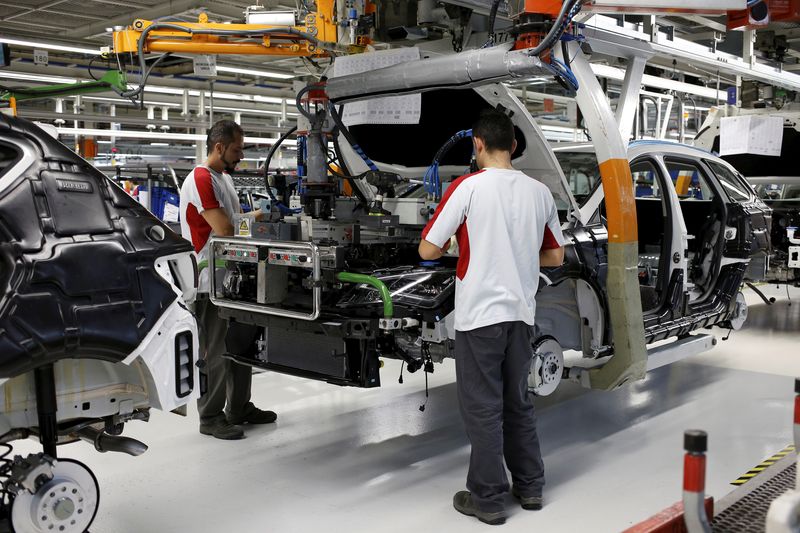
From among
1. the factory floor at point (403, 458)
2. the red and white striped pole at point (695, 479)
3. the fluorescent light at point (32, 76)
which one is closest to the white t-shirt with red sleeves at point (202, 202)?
the factory floor at point (403, 458)

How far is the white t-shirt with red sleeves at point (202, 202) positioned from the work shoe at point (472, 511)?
2.08 metres

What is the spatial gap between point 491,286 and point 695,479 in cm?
168

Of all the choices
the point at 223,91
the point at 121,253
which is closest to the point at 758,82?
the point at 121,253

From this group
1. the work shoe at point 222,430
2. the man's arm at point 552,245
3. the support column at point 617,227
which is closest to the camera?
the man's arm at point 552,245

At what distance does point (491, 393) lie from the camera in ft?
12.2

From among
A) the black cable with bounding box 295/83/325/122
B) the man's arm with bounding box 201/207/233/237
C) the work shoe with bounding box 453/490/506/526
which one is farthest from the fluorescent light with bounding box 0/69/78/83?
the work shoe with bounding box 453/490/506/526

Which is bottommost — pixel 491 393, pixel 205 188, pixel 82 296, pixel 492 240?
pixel 491 393

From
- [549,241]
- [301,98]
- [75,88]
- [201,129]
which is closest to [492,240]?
[549,241]

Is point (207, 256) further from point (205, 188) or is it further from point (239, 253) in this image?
point (239, 253)

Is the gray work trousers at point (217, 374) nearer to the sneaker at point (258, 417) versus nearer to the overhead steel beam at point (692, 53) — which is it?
the sneaker at point (258, 417)

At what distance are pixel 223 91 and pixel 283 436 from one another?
9.53 metres

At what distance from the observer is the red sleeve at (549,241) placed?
12.9 ft

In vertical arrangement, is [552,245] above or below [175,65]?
below

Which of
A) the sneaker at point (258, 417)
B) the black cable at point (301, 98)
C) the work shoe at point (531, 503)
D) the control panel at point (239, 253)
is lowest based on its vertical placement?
the sneaker at point (258, 417)
